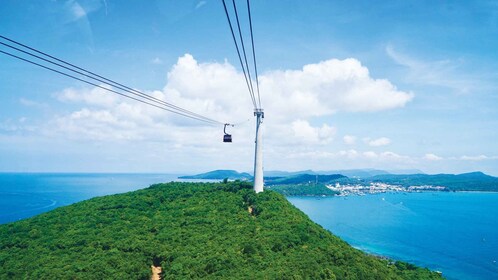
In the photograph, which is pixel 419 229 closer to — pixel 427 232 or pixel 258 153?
pixel 427 232

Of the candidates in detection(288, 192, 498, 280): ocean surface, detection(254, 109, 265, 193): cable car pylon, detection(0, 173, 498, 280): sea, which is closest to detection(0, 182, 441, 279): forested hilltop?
detection(254, 109, 265, 193): cable car pylon

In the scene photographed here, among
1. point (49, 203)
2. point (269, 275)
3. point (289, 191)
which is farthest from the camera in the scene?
point (289, 191)

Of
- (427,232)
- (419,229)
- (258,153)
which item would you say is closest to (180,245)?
(258,153)

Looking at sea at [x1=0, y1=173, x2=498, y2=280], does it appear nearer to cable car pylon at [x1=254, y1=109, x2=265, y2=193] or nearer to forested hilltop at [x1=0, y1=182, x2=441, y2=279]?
forested hilltop at [x1=0, y1=182, x2=441, y2=279]

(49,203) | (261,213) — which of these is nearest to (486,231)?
(261,213)

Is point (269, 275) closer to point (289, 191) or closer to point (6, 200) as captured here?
point (6, 200)

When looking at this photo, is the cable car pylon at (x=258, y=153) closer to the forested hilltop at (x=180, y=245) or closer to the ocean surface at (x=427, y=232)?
the forested hilltop at (x=180, y=245)
